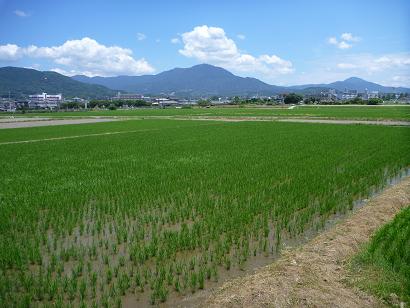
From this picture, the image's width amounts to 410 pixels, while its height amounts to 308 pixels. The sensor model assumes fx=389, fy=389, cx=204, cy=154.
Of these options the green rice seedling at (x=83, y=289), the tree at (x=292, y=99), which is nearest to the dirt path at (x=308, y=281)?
the green rice seedling at (x=83, y=289)

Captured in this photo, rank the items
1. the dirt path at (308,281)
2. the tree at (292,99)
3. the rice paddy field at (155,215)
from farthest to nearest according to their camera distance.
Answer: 1. the tree at (292,99)
2. the rice paddy field at (155,215)
3. the dirt path at (308,281)

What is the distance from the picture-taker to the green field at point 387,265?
191 inches

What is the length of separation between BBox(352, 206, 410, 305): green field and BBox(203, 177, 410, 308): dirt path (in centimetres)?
20

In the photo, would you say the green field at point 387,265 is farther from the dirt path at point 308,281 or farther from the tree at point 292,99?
the tree at point 292,99

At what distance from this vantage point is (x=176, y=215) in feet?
27.5

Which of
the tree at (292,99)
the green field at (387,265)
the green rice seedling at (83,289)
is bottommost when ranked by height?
the green rice seedling at (83,289)

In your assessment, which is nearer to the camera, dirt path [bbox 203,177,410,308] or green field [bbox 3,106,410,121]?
dirt path [bbox 203,177,410,308]

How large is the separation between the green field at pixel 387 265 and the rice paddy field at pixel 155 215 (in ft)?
4.62

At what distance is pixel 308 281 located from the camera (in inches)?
204

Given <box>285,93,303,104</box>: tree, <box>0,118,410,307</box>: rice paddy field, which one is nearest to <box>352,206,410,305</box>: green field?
<box>0,118,410,307</box>: rice paddy field

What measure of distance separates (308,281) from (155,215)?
13.6ft

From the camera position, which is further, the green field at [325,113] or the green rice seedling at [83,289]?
the green field at [325,113]

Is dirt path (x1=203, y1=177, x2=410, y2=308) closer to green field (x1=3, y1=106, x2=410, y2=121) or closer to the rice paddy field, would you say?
the rice paddy field

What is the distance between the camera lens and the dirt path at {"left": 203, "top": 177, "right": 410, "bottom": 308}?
15.4 ft
